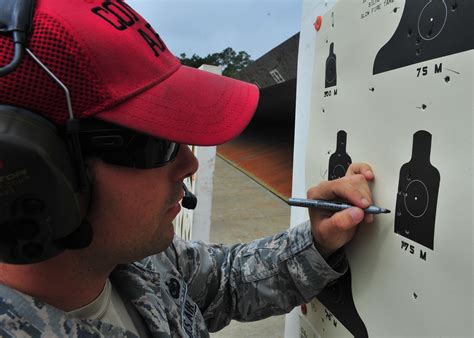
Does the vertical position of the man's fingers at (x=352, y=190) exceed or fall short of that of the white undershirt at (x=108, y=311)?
it exceeds it

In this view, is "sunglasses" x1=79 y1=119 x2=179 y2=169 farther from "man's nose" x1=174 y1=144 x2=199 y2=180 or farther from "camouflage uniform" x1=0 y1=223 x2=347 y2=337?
"camouflage uniform" x1=0 y1=223 x2=347 y2=337

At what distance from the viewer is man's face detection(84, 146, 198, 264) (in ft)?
2.44

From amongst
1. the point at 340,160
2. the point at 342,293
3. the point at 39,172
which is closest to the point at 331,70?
the point at 340,160

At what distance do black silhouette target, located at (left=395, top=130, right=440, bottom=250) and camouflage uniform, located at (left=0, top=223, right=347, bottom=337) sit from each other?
0.30 meters

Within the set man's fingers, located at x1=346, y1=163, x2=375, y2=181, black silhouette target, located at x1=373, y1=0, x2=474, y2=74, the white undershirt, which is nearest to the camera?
black silhouette target, located at x1=373, y1=0, x2=474, y2=74

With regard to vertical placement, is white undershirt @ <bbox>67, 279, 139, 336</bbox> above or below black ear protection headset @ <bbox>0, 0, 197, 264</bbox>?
below

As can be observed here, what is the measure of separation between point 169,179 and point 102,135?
0.64 ft

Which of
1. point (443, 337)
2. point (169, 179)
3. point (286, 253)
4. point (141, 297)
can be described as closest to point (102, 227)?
point (169, 179)

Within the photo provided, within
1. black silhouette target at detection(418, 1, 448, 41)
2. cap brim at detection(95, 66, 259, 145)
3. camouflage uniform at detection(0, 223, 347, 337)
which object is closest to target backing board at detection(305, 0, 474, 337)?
black silhouette target at detection(418, 1, 448, 41)

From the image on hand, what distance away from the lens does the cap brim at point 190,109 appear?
2.33 ft

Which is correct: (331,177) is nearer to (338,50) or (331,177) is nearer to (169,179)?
(338,50)

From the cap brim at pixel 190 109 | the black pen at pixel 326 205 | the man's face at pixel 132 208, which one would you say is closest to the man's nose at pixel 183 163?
the man's face at pixel 132 208

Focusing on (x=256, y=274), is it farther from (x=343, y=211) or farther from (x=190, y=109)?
(x=190, y=109)

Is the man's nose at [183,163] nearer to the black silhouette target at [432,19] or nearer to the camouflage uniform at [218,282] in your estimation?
the camouflage uniform at [218,282]
